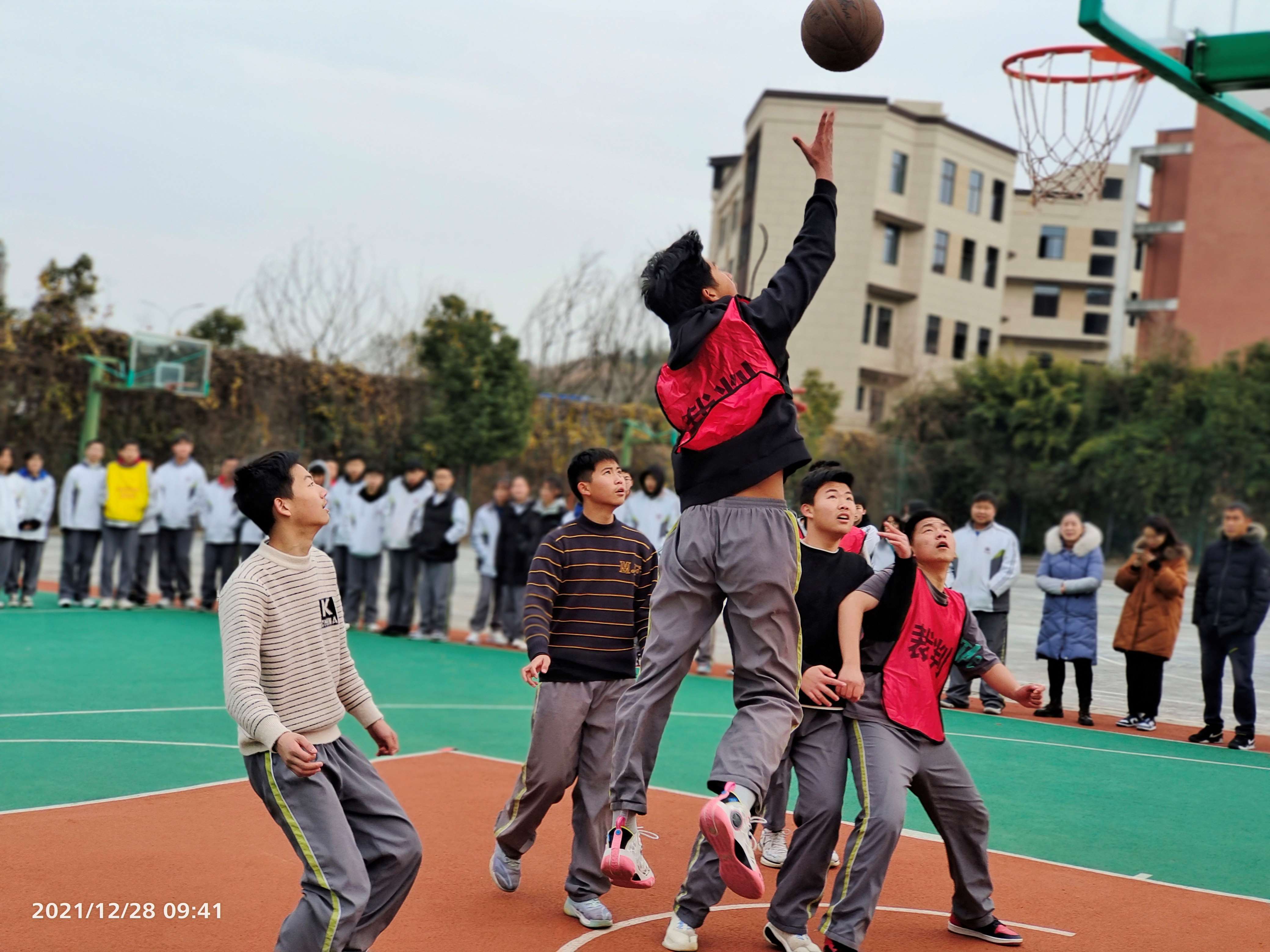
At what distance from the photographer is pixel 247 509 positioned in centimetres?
378

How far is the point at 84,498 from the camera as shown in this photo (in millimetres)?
13883

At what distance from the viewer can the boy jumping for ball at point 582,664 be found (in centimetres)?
473

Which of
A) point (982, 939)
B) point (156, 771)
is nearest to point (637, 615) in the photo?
point (982, 939)

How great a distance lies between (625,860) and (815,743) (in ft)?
2.79

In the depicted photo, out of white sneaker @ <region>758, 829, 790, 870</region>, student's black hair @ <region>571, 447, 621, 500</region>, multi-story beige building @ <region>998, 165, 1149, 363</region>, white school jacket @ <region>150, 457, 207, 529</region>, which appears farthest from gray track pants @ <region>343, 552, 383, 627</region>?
multi-story beige building @ <region>998, 165, 1149, 363</region>

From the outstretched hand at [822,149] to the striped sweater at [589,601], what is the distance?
1.68 meters

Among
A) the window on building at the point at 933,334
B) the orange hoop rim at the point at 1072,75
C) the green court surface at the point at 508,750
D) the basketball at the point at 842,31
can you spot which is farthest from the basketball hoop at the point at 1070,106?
the window on building at the point at 933,334

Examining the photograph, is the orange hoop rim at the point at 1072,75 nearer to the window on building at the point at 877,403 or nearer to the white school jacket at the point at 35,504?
the white school jacket at the point at 35,504

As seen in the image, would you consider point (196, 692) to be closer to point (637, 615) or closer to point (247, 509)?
point (637, 615)

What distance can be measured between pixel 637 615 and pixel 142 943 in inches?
82.0

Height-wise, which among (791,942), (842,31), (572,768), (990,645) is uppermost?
(842,31)

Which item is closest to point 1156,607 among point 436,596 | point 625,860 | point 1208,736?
point 1208,736

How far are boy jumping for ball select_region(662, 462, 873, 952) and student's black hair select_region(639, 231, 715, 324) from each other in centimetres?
100

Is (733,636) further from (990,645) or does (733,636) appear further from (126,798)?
(990,645)
